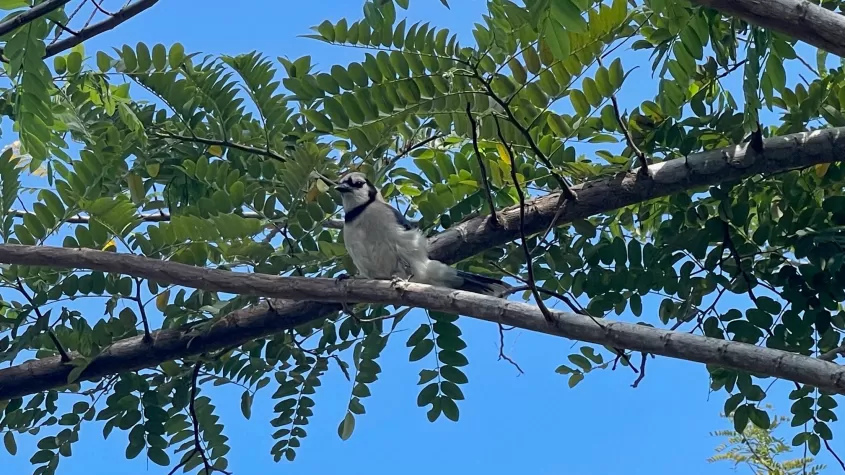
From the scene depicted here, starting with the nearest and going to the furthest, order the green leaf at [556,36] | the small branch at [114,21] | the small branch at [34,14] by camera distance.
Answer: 1. the green leaf at [556,36]
2. the small branch at [34,14]
3. the small branch at [114,21]

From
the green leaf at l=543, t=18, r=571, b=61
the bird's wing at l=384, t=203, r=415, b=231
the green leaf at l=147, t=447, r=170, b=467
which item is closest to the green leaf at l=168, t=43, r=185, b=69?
the bird's wing at l=384, t=203, r=415, b=231

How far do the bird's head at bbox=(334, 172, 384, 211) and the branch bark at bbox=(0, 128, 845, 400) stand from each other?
1.33 feet

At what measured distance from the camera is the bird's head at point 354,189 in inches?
146

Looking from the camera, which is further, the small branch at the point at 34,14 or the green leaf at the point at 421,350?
the green leaf at the point at 421,350

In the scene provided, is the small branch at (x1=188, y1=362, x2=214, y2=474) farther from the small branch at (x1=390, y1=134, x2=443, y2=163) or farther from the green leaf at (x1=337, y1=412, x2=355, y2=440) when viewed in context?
the small branch at (x1=390, y1=134, x2=443, y2=163)

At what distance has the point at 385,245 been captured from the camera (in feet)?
13.7

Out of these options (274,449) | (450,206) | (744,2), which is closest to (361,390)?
(274,449)

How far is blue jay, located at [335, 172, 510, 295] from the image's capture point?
12.3 feet

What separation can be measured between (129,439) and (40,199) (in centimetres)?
121

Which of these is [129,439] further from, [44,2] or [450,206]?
[44,2]

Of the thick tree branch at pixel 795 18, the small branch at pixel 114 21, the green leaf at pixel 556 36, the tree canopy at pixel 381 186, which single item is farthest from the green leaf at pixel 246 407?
the thick tree branch at pixel 795 18

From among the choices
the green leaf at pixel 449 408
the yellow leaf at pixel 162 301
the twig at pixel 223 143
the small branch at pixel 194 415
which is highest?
the twig at pixel 223 143

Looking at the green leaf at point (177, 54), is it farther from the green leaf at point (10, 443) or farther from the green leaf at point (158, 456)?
the green leaf at point (10, 443)

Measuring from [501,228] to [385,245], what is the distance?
925 mm
